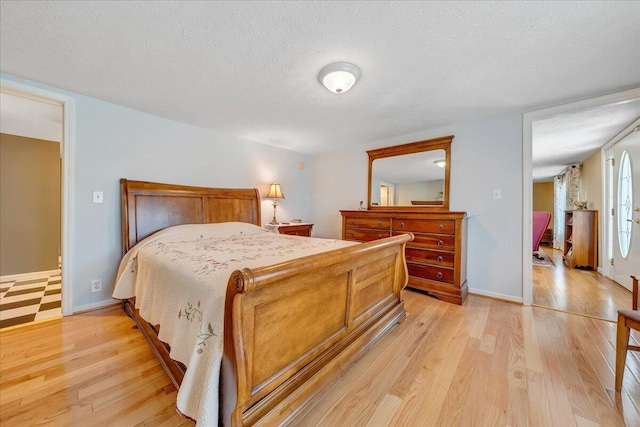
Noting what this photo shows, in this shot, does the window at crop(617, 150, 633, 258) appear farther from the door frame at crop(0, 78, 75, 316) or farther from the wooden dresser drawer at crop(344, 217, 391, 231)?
the door frame at crop(0, 78, 75, 316)

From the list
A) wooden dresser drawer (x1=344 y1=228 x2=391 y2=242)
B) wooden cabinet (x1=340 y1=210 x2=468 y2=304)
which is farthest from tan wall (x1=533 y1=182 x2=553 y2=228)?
wooden dresser drawer (x1=344 y1=228 x2=391 y2=242)

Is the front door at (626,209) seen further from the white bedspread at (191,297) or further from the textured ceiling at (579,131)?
the white bedspread at (191,297)

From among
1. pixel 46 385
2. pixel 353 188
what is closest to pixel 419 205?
pixel 353 188

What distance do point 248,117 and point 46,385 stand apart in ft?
8.64

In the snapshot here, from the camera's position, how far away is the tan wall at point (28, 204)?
328cm

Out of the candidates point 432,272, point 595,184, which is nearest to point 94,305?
point 432,272

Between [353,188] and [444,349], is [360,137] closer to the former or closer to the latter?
[353,188]

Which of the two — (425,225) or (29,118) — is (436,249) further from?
(29,118)

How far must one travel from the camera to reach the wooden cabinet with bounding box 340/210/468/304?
2.59m

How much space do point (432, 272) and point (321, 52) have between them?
2.44 metres

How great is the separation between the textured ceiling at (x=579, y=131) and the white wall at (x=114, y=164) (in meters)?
4.05

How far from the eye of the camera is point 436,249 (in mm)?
2736

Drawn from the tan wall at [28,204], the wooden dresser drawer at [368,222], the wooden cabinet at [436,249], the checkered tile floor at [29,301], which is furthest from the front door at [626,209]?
the tan wall at [28,204]

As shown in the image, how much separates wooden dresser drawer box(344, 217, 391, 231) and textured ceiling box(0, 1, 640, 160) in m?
1.36
